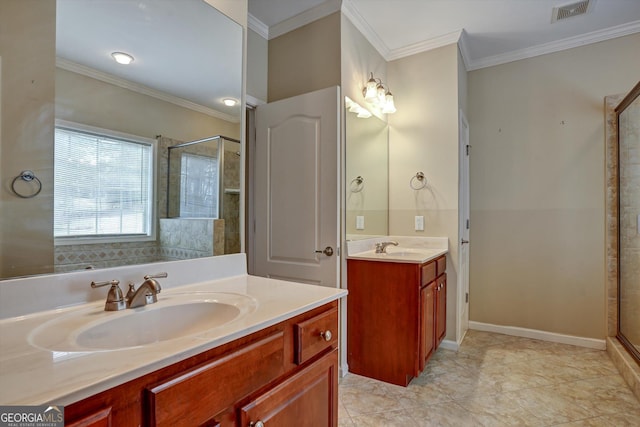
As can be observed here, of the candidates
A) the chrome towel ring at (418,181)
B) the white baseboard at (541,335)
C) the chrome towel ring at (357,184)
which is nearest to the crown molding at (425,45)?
the chrome towel ring at (418,181)

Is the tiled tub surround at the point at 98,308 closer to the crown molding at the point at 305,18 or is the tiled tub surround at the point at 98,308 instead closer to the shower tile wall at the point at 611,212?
the crown molding at the point at 305,18

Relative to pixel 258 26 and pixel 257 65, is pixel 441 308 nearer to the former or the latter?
pixel 257 65

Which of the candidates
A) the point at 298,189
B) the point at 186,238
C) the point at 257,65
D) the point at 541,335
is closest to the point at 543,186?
the point at 541,335

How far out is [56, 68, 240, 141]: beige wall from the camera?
1.02 meters

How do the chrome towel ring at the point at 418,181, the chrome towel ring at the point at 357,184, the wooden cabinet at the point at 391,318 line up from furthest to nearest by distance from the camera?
the chrome towel ring at the point at 418,181 → the chrome towel ring at the point at 357,184 → the wooden cabinet at the point at 391,318

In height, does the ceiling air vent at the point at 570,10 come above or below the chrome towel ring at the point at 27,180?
above

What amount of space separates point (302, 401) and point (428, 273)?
1.48 meters

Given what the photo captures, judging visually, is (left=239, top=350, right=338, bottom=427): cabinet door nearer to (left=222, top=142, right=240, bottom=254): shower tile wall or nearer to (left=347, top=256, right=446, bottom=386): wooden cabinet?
(left=222, top=142, right=240, bottom=254): shower tile wall

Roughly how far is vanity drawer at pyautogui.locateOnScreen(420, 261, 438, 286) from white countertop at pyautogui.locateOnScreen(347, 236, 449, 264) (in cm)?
5

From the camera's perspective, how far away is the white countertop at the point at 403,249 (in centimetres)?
223

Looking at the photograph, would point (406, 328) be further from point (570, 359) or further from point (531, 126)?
point (531, 126)

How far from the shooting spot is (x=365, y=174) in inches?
104

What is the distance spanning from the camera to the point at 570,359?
255 cm

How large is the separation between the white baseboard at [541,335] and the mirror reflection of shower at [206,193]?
2776 mm
